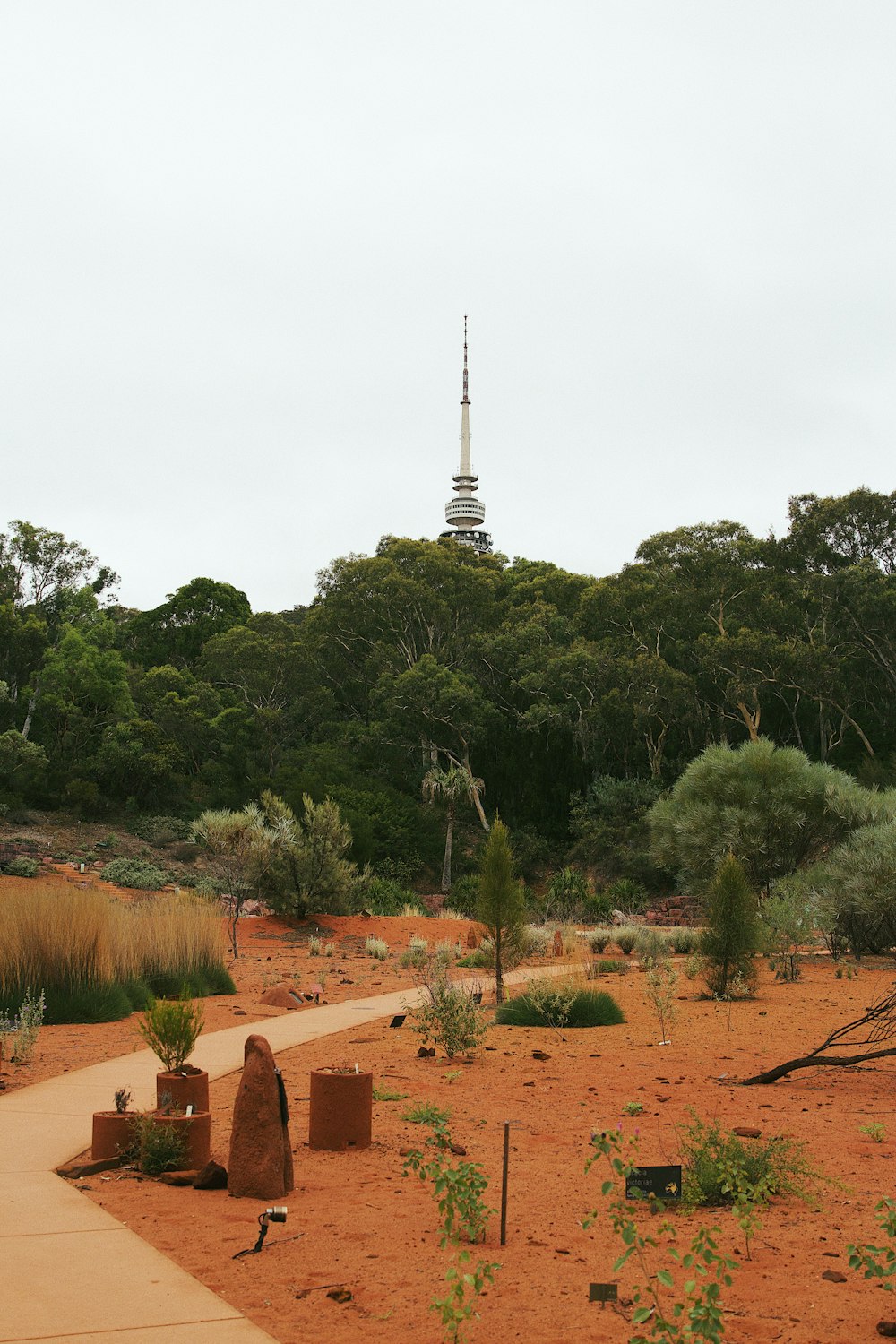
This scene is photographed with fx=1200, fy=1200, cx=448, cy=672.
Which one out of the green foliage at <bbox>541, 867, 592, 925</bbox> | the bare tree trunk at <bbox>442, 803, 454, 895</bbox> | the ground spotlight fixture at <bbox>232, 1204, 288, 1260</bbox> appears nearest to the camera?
the ground spotlight fixture at <bbox>232, 1204, 288, 1260</bbox>

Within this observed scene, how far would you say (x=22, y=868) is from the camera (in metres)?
32.1

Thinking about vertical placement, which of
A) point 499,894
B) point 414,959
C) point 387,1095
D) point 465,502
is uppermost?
point 465,502

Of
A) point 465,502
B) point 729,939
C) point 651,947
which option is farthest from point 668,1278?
→ point 465,502

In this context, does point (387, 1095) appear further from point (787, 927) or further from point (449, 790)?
point (449, 790)

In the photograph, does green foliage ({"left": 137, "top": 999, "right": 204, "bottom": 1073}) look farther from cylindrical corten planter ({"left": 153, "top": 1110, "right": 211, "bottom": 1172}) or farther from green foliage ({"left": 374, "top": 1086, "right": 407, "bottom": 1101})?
green foliage ({"left": 374, "top": 1086, "right": 407, "bottom": 1101})

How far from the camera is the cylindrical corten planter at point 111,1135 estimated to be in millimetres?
6879

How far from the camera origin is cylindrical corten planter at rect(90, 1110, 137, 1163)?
6.88 meters

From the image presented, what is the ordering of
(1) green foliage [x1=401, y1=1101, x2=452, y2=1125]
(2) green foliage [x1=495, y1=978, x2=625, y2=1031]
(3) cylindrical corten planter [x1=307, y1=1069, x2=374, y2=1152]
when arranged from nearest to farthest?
(3) cylindrical corten planter [x1=307, y1=1069, x2=374, y2=1152]
(1) green foliage [x1=401, y1=1101, x2=452, y2=1125]
(2) green foliage [x1=495, y1=978, x2=625, y2=1031]

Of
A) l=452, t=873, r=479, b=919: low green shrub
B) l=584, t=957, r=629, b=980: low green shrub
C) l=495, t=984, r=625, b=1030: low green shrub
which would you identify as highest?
l=495, t=984, r=625, b=1030: low green shrub

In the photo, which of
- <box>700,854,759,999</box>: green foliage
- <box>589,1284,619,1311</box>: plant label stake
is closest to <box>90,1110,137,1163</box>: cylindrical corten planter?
<box>589,1284,619,1311</box>: plant label stake

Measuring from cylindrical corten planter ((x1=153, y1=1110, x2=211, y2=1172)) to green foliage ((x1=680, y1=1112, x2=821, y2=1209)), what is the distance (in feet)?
8.89

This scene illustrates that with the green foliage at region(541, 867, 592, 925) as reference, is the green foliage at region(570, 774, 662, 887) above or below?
above

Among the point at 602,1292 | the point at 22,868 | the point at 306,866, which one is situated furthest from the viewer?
the point at 22,868

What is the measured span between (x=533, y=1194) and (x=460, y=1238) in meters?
1.05
